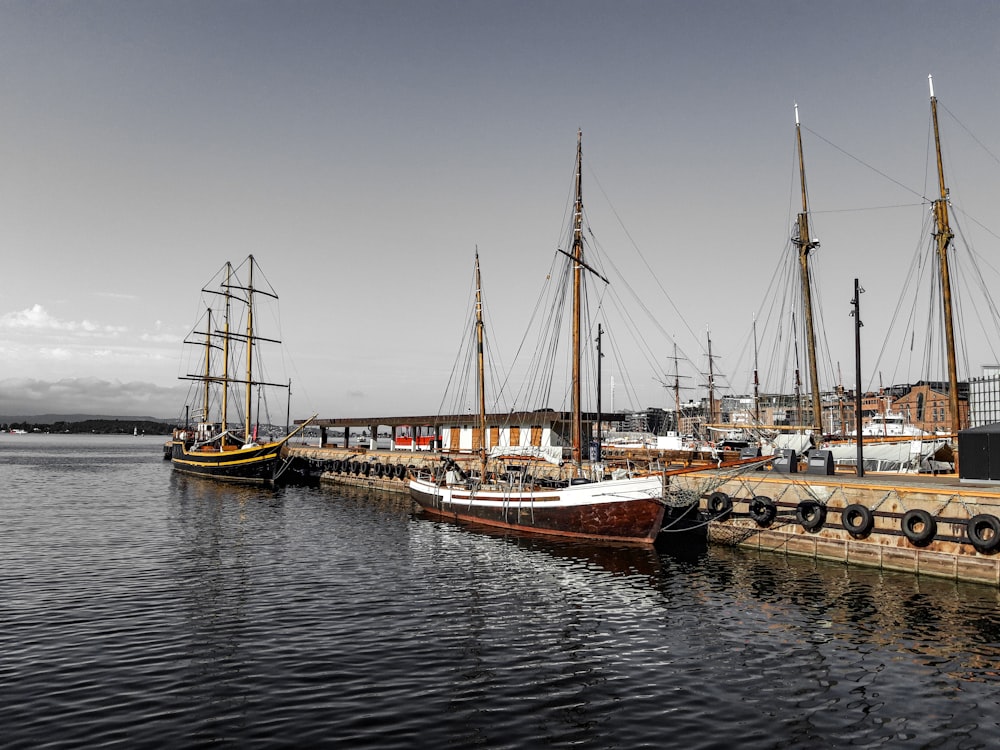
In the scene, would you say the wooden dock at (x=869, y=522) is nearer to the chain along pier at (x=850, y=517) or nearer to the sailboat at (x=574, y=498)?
the chain along pier at (x=850, y=517)

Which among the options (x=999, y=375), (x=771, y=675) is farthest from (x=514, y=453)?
(x=999, y=375)

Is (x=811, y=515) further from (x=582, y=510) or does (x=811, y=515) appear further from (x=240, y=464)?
(x=240, y=464)

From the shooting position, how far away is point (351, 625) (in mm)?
16672

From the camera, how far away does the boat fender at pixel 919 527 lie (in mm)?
21859

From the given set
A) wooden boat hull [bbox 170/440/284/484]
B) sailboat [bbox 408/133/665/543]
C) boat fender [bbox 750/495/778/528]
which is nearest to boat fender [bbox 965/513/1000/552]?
boat fender [bbox 750/495/778/528]

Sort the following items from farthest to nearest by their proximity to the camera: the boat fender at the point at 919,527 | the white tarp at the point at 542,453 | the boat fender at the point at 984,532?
the white tarp at the point at 542,453, the boat fender at the point at 919,527, the boat fender at the point at 984,532

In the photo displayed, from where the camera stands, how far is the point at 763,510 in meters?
27.7

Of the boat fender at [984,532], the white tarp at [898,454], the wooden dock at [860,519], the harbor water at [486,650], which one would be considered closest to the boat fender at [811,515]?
the wooden dock at [860,519]

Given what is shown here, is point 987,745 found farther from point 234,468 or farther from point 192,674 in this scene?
point 234,468

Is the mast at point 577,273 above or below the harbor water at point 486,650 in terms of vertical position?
above

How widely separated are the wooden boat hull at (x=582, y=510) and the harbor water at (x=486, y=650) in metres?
1.82

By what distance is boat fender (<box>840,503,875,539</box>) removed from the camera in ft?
77.4

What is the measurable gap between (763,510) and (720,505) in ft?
6.78

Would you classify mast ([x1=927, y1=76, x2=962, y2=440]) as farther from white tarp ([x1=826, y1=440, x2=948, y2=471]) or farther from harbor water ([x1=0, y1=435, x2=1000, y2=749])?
harbor water ([x1=0, y1=435, x2=1000, y2=749])
